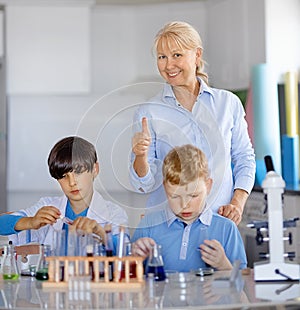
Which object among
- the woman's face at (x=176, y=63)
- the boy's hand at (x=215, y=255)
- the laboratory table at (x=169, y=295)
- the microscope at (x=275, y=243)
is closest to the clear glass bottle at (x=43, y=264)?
the laboratory table at (x=169, y=295)

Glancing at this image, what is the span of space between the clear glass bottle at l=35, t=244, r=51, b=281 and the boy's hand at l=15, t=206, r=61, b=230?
197mm

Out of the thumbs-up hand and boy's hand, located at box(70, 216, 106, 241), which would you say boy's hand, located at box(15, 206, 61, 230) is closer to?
boy's hand, located at box(70, 216, 106, 241)

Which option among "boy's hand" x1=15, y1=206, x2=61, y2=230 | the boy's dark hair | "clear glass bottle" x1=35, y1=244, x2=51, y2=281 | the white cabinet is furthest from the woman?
the white cabinet

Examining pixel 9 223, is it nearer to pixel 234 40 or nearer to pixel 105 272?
pixel 105 272

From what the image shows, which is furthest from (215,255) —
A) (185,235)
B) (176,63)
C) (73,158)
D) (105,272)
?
(176,63)

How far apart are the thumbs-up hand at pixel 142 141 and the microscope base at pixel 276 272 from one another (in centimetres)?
49

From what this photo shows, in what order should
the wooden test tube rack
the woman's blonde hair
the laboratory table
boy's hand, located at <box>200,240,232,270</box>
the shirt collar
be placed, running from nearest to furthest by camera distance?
the laboratory table
the wooden test tube rack
boy's hand, located at <box>200,240,232,270</box>
the shirt collar
the woman's blonde hair

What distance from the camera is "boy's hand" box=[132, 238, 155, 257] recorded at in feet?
6.51

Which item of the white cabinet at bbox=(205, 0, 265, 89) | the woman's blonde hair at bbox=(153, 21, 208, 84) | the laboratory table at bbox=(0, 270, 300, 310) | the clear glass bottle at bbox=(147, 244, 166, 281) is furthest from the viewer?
the white cabinet at bbox=(205, 0, 265, 89)

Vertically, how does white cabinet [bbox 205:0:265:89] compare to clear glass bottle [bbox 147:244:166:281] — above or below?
above

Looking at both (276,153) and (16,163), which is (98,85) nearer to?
(16,163)

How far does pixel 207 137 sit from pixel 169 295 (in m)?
0.65

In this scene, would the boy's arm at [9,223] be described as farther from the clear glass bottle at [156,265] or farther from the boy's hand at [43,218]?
the clear glass bottle at [156,265]

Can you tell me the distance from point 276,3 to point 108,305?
3.32m
